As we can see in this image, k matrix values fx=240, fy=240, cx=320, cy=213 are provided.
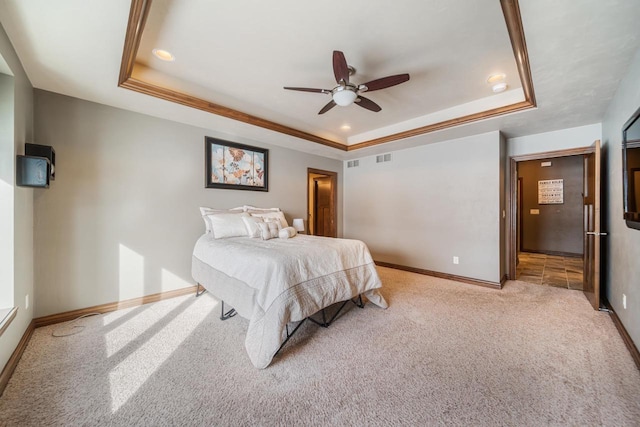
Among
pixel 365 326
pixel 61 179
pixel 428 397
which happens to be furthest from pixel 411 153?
pixel 61 179

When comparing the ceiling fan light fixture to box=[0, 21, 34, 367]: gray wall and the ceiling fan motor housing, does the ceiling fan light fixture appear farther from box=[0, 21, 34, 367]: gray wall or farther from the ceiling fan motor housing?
box=[0, 21, 34, 367]: gray wall

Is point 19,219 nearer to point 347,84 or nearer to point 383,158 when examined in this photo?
point 347,84

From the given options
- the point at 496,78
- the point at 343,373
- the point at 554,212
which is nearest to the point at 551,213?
the point at 554,212

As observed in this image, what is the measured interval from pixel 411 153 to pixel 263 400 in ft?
14.1

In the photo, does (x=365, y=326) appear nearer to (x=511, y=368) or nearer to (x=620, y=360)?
(x=511, y=368)

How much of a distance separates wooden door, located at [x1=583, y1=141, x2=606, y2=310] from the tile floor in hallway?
0.55 metres

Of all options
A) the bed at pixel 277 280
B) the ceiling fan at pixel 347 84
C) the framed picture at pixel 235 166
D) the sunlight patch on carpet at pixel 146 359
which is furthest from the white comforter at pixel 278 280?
the ceiling fan at pixel 347 84

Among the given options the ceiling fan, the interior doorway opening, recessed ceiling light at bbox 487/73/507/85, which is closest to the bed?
the ceiling fan

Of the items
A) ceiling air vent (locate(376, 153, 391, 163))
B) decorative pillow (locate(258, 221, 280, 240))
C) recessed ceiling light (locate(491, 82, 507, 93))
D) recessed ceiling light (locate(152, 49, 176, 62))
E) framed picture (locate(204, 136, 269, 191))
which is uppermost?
recessed ceiling light (locate(152, 49, 176, 62))

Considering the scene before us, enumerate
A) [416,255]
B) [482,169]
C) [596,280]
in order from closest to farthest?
[596,280], [482,169], [416,255]

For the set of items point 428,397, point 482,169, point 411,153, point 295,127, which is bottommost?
point 428,397

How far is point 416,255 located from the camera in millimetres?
4406

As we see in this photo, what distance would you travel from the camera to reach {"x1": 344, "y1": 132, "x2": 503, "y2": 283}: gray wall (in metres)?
3.63

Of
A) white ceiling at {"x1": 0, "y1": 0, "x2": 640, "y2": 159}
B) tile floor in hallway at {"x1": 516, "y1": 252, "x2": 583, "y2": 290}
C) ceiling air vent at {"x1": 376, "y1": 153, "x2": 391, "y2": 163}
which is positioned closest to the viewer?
white ceiling at {"x1": 0, "y1": 0, "x2": 640, "y2": 159}
